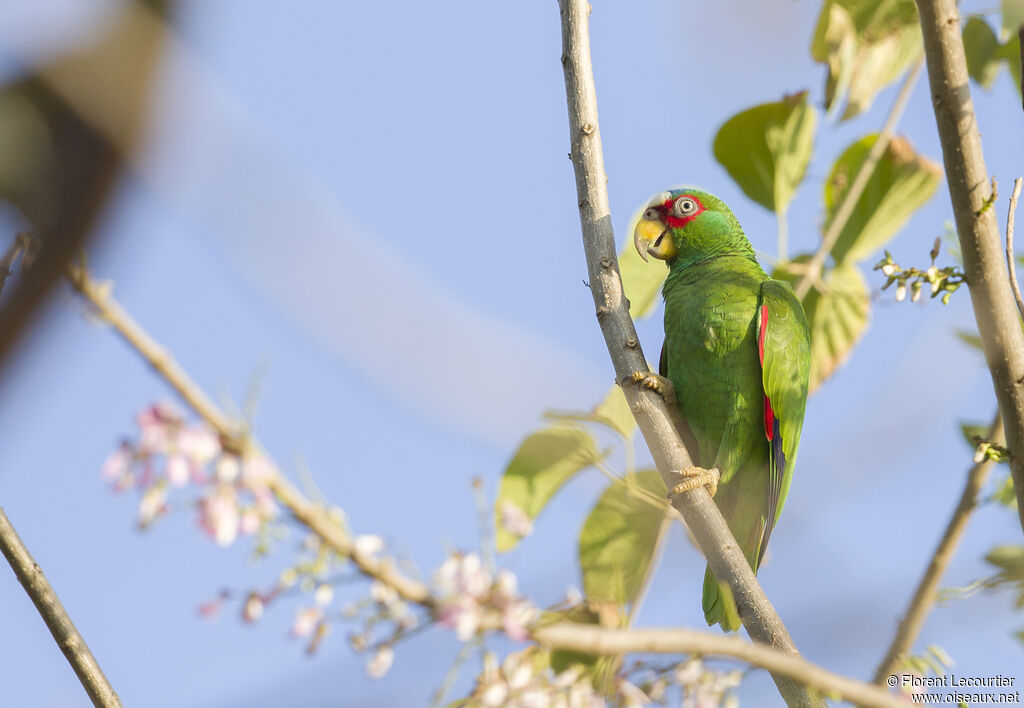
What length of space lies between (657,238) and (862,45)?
102cm

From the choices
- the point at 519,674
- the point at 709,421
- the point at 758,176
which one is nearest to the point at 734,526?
the point at 709,421

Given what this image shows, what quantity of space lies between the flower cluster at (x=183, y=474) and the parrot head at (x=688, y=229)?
8.46 feet

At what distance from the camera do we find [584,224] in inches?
97.3

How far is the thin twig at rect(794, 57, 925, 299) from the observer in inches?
127

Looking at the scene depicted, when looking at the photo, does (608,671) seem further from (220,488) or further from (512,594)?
(220,488)

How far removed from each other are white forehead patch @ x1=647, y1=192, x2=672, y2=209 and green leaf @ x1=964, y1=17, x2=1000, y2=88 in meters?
1.17

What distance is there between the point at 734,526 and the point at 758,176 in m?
1.29

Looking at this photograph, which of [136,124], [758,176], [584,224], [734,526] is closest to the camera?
[136,124]

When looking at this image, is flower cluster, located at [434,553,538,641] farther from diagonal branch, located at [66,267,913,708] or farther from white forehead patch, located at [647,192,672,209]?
white forehead patch, located at [647,192,672,209]

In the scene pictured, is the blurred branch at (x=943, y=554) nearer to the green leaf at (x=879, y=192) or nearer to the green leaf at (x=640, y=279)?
the green leaf at (x=879, y=192)

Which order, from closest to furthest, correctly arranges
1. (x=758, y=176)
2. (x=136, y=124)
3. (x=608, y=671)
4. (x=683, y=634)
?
(x=136, y=124) → (x=683, y=634) → (x=608, y=671) → (x=758, y=176)

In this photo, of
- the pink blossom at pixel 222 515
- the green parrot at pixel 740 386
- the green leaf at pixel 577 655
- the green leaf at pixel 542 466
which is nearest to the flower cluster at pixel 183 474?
the pink blossom at pixel 222 515

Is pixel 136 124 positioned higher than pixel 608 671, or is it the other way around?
pixel 136 124

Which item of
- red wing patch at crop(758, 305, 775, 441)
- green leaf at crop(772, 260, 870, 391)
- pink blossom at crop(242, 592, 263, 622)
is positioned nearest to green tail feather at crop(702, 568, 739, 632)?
red wing patch at crop(758, 305, 775, 441)
